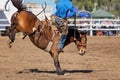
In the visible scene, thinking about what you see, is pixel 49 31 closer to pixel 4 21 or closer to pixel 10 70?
pixel 10 70

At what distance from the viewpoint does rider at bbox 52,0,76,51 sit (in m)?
10.5

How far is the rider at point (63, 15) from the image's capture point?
1047cm

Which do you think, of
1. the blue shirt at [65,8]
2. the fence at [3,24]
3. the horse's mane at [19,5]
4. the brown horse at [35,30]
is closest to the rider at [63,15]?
the blue shirt at [65,8]

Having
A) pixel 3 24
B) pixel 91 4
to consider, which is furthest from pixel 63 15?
pixel 91 4

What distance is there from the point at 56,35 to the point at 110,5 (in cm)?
8085

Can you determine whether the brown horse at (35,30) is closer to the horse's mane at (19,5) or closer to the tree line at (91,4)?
the horse's mane at (19,5)

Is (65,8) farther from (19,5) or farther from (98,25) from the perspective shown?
(98,25)

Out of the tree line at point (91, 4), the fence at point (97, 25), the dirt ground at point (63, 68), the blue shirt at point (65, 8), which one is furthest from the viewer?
the tree line at point (91, 4)

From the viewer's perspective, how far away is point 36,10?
129ft

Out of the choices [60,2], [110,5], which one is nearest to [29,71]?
[60,2]

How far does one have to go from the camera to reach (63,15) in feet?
34.8

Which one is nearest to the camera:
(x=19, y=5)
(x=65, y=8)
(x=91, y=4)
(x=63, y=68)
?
(x=65, y=8)

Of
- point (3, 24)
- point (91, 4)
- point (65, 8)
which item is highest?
point (65, 8)

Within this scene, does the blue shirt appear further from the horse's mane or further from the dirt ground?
the dirt ground
